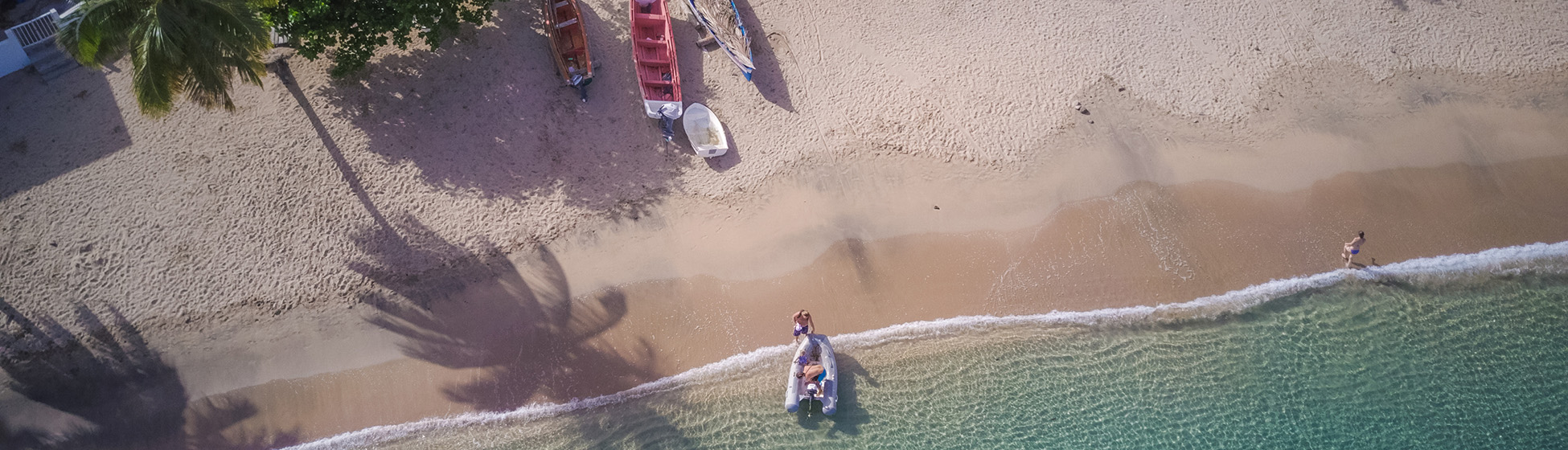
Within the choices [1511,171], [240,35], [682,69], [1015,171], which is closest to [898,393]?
[1015,171]

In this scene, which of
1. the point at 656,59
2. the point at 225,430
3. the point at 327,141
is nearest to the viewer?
the point at 225,430

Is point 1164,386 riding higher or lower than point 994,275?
lower

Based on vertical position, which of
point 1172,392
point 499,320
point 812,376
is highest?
point 499,320

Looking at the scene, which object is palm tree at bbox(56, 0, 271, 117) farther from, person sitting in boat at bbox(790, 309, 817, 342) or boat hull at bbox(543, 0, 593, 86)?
person sitting in boat at bbox(790, 309, 817, 342)

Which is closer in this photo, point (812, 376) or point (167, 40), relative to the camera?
point (167, 40)

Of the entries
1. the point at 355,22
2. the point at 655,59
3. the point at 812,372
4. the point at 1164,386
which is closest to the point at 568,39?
the point at 655,59

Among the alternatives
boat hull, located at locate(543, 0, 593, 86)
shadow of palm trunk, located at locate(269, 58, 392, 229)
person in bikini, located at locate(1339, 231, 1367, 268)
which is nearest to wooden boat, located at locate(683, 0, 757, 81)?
boat hull, located at locate(543, 0, 593, 86)

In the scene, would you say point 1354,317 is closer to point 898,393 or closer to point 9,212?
point 898,393

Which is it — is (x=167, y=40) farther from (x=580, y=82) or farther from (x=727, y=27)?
(x=727, y=27)
